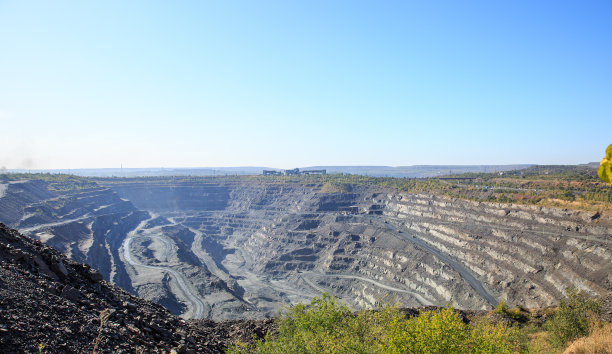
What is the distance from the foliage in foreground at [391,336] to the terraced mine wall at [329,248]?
4749mm

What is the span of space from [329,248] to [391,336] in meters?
79.3

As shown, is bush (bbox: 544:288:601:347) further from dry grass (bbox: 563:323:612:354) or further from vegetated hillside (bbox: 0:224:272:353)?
vegetated hillside (bbox: 0:224:272:353)

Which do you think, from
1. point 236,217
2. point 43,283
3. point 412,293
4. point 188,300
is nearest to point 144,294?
point 188,300

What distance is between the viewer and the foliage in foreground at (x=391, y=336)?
17953 millimetres

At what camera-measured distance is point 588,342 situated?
18.1m

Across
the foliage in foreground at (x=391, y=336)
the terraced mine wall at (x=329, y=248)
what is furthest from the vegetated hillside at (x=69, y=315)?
the terraced mine wall at (x=329, y=248)

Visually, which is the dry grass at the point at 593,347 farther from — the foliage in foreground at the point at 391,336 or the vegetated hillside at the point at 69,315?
the vegetated hillside at the point at 69,315

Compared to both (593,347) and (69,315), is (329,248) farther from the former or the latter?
(69,315)

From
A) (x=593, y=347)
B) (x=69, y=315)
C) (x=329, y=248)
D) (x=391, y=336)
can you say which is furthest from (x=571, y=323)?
(x=329, y=248)

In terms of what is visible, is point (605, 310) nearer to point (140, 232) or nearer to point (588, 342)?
point (588, 342)

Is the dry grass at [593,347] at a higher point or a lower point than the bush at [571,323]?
higher

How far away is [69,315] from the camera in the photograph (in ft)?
55.6

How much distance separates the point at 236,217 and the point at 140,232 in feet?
134

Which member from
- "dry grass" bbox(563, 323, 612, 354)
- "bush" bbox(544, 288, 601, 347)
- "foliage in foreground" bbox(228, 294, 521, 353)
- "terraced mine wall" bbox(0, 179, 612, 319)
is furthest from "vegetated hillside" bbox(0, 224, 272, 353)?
"bush" bbox(544, 288, 601, 347)
